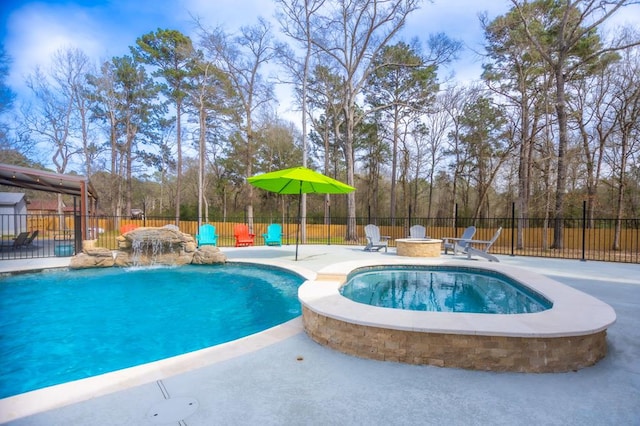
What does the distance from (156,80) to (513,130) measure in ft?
69.7

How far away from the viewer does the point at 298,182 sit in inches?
326

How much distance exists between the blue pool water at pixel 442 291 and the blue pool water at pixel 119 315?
52.5 inches

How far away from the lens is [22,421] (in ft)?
5.95

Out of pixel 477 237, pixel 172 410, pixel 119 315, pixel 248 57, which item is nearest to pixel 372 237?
pixel 119 315

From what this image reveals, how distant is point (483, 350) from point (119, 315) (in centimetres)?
488

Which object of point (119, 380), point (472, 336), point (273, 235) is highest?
point (273, 235)

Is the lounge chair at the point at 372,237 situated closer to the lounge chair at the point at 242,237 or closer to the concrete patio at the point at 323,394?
the lounge chair at the point at 242,237

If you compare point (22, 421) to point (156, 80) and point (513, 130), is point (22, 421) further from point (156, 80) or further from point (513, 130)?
point (156, 80)

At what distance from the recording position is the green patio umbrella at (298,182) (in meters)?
7.06

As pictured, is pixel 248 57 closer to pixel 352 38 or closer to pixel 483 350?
pixel 352 38

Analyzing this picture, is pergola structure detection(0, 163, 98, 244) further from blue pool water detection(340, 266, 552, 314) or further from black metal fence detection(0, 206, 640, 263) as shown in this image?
blue pool water detection(340, 266, 552, 314)

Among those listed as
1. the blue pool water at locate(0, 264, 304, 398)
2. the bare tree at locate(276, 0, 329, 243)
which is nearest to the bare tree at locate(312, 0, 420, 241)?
the bare tree at locate(276, 0, 329, 243)

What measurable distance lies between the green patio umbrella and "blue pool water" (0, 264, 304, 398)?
86.0 inches

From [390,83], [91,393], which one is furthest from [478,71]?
[91,393]
